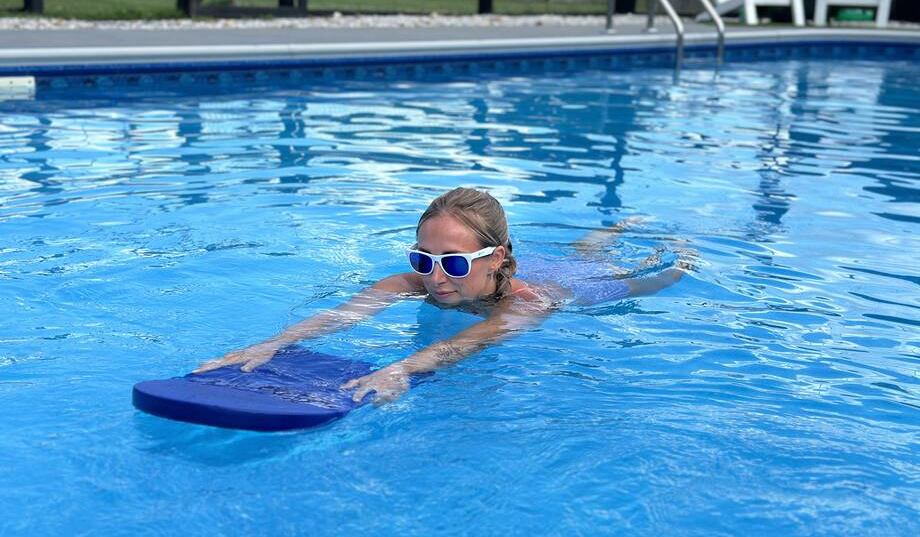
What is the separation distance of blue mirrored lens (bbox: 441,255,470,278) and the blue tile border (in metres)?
6.98

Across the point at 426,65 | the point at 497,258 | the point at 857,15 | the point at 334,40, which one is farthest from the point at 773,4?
the point at 497,258

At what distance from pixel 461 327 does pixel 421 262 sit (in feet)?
1.65

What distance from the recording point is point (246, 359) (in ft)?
11.2

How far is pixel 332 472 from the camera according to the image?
297 cm

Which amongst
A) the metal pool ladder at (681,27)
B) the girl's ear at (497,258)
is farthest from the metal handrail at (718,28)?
the girl's ear at (497,258)

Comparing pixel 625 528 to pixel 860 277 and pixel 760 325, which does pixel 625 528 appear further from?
pixel 860 277

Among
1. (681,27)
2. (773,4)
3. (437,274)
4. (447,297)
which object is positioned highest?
(773,4)

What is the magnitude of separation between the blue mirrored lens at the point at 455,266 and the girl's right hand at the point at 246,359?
641mm

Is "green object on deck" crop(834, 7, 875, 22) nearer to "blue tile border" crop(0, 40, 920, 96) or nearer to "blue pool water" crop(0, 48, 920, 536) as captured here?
"blue tile border" crop(0, 40, 920, 96)

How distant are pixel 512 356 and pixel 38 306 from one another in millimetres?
1918

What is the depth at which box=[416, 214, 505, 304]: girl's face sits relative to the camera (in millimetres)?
3719

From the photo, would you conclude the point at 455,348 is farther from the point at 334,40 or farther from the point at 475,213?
the point at 334,40

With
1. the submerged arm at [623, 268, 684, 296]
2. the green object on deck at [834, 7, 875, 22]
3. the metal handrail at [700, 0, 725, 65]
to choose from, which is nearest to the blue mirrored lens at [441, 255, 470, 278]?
the submerged arm at [623, 268, 684, 296]

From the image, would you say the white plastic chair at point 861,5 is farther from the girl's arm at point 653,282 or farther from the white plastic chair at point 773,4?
the girl's arm at point 653,282
